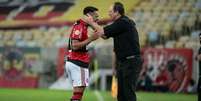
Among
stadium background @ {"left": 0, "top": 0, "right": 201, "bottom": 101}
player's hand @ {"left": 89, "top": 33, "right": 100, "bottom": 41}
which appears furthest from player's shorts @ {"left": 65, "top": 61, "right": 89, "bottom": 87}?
stadium background @ {"left": 0, "top": 0, "right": 201, "bottom": 101}

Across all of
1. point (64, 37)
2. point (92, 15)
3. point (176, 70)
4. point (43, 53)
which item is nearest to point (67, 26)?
point (64, 37)

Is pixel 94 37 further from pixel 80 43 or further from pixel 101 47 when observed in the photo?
pixel 101 47

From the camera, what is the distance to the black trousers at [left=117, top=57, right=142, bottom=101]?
1092 cm

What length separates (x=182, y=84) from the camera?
931 inches

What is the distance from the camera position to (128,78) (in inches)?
431

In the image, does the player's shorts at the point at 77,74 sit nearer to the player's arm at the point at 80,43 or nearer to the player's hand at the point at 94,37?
the player's arm at the point at 80,43

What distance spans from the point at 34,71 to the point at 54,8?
13.9 ft

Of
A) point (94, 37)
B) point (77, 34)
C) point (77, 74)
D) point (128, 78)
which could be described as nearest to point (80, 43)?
point (77, 34)

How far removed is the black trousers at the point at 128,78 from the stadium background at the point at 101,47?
34.8 feet

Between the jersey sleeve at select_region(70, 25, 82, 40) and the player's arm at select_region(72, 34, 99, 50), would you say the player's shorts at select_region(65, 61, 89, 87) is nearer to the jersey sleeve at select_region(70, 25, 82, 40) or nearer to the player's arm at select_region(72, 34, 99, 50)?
the player's arm at select_region(72, 34, 99, 50)

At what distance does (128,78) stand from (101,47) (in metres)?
13.3

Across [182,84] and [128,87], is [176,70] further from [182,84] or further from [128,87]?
[128,87]

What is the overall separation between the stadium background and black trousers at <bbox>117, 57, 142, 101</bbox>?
10.6m

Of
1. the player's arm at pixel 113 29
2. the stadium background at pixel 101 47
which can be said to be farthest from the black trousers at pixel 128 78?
the stadium background at pixel 101 47
